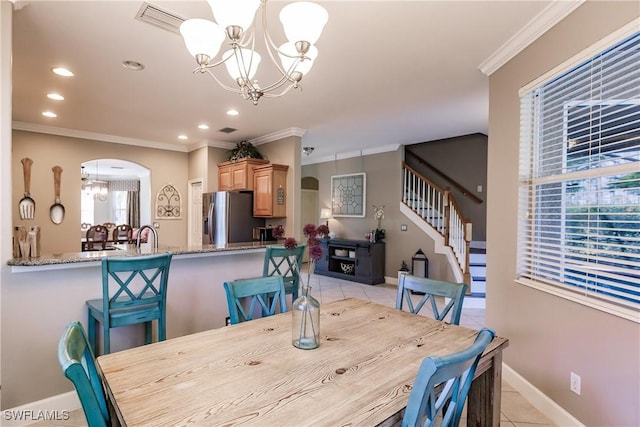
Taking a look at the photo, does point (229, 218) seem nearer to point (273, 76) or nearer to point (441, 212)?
point (273, 76)

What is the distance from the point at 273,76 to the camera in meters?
3.15

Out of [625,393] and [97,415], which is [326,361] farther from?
[625,393]

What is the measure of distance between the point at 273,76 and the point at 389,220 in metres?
4.17

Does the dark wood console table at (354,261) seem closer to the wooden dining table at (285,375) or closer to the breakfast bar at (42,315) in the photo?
the breakfast bar at (42,315)

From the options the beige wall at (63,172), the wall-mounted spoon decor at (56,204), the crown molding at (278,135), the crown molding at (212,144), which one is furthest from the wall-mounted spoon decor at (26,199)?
the crown molding at (278,135)

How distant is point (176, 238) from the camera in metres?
6.60

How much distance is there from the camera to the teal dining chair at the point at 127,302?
7.02 ft

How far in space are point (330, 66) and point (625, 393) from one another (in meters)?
2.93

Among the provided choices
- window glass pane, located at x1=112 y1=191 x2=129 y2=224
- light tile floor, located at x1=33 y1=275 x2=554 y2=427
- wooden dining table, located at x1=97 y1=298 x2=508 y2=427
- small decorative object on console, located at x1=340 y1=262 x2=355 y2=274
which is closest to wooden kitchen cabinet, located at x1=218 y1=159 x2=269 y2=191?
light tile floor, located at x1=33 y1=275 x2=554 y2=427

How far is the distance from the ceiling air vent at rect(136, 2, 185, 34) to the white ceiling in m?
0.04

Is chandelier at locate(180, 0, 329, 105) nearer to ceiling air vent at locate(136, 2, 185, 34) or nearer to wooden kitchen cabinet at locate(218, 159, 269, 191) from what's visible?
ceiling air vent at locate(136, 2, 185, 34)

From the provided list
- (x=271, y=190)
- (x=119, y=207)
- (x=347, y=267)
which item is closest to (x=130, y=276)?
(x=271, y=190)

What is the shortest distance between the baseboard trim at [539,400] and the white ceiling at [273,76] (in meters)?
2.55

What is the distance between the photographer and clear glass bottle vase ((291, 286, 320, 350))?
1.47 m
